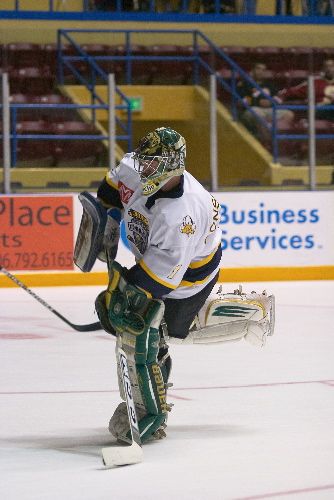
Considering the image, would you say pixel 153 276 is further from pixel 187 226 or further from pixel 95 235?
pixel 95 235

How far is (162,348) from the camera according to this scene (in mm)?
4133

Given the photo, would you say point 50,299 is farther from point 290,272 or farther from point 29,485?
point 29,485

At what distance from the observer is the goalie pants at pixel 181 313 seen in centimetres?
405

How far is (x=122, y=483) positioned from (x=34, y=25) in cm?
1111

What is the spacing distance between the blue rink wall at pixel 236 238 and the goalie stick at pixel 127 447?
610 cm

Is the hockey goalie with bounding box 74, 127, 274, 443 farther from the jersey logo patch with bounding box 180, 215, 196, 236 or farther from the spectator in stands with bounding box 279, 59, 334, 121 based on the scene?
the spectator in stands with bounding box 279, 59, 334, 121

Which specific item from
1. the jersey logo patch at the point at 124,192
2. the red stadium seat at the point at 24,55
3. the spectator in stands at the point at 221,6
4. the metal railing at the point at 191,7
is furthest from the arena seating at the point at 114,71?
the jersey logo patch at the point at 124,192

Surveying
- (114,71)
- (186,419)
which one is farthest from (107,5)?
(186,419)

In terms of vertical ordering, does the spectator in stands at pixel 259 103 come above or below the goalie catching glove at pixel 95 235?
above

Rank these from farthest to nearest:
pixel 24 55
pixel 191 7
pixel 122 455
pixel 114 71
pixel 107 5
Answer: pixel 191 7, pixel 107 5, pixel 114 71, pixel 24 55, pixel 122 455

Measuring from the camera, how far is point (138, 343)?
3.80m

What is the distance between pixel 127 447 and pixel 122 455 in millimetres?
56

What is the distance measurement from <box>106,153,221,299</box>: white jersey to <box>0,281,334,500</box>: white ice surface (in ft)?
1.74

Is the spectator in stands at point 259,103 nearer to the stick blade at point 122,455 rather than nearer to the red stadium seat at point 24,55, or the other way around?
the red stadium seat at point 24,55
